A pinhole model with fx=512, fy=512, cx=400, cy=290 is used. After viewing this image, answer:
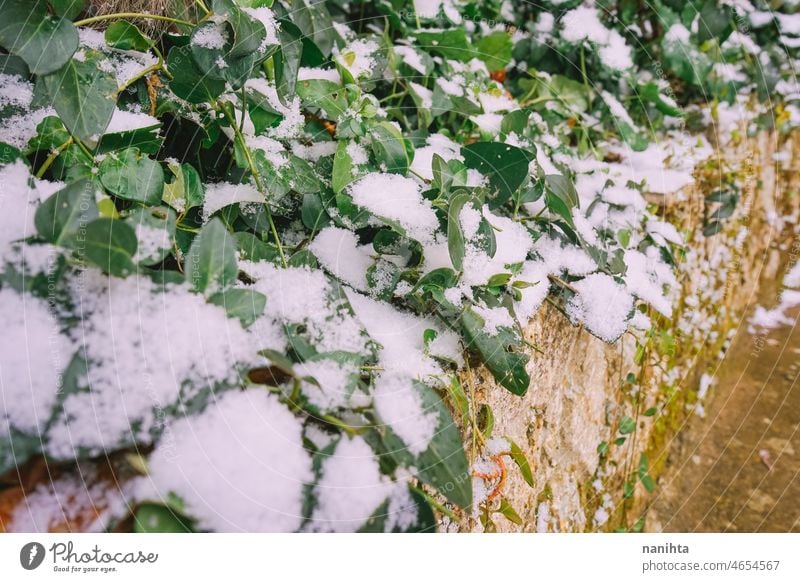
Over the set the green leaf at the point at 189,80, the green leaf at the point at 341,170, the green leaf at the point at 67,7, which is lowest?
the green leaf at the point at 341,170

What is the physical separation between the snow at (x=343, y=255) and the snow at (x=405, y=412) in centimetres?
9

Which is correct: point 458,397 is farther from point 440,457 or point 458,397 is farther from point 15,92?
point 15,92

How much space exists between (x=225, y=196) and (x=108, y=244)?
5.9 inches

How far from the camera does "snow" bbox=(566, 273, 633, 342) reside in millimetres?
511

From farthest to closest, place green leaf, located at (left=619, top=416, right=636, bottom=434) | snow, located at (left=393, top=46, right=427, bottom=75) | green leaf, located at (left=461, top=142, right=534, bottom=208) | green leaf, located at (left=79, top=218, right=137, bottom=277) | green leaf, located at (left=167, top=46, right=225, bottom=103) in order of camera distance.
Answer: green leaf, located at (left=619, top=416, right=636, bottom=434) < snow, located at (left=393, top=46, right=427, bottom=75) < green leaf, located at (left=461, top=142, right=534, bottom=208) < green leaf, located at (left=167, top=46, right=225, bottom=103) < green leaf, located at (left=79, top=218, right=137, bottom=277)

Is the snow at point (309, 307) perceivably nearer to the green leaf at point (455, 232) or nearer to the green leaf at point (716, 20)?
the green leaf at point (455, 232)

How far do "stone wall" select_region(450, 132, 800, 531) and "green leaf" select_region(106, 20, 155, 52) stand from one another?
1.19 feet

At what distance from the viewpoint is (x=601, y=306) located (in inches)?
20.6

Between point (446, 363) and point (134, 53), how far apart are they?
1.15 ft

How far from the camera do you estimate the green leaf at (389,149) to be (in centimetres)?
44

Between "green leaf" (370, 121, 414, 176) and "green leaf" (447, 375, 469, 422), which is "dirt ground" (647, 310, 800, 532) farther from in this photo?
"green leaf" (370, 121, 414, 176)

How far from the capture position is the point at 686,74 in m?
0.94

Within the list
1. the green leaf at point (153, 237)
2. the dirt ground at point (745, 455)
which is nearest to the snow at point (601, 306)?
the green leaf at point (153, 237)

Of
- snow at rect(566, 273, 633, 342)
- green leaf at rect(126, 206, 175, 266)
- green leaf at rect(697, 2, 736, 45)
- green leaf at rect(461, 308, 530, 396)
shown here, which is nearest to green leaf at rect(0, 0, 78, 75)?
green leaf at rect(126, 206, 175, 266)
